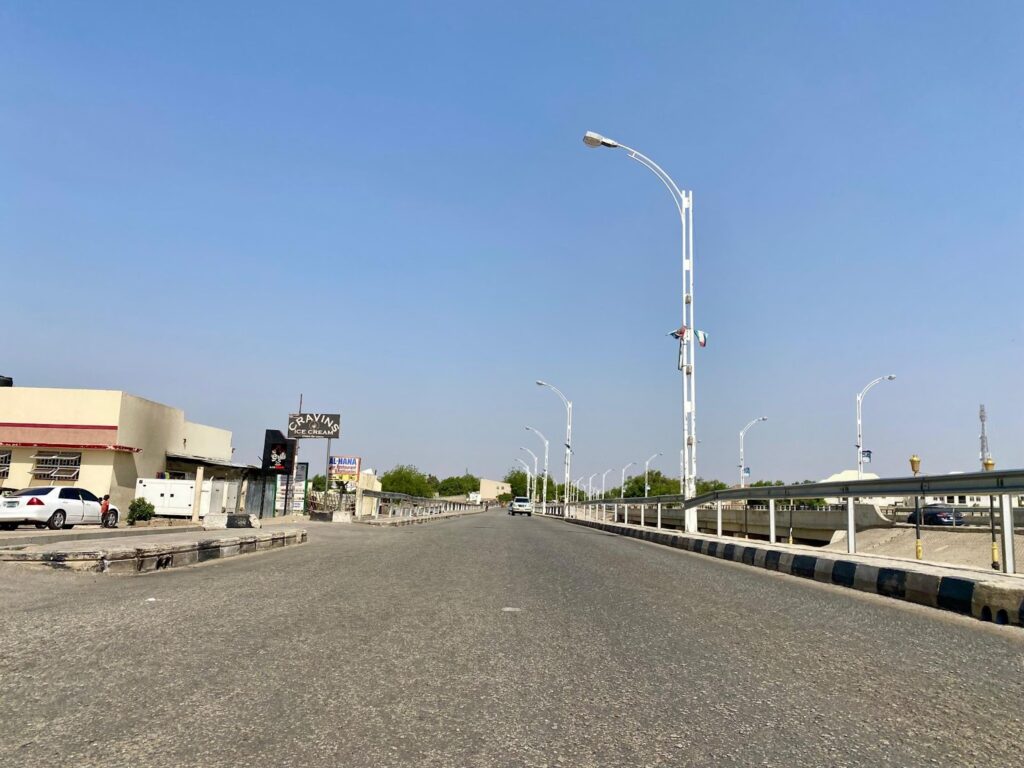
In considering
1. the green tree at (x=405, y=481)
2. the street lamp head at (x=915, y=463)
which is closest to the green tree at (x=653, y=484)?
the green tree at (x=405, y=481)

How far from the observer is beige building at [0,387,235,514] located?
37.1 metres

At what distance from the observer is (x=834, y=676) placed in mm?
4758

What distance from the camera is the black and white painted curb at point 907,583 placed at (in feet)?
23.7

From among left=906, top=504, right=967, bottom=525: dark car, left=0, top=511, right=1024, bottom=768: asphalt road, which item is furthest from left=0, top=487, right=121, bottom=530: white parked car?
left=906, top=504, right=967, bottom=525: dark car

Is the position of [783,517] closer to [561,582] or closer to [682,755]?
[561,582]

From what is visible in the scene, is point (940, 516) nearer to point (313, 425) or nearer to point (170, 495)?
point (170, 495)

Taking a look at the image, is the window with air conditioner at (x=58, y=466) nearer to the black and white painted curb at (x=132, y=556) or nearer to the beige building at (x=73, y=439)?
the beige building at (x=73, y=439)

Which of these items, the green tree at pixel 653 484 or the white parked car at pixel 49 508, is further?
the green tree at pixel 653 484

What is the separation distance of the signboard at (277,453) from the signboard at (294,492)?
1046 mm

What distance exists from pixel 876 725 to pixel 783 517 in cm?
3691

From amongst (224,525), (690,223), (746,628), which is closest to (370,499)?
(224,525)

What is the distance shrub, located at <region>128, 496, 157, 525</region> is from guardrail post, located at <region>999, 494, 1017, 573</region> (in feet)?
112

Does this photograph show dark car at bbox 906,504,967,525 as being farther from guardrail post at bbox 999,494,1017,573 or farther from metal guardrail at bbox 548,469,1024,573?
guardrail post at bbox 999,494,1017,573

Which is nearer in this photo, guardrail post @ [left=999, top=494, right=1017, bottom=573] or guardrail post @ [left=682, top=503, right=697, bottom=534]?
guardrail post @ [left=999, top=494, right=1017, bottom=573]
